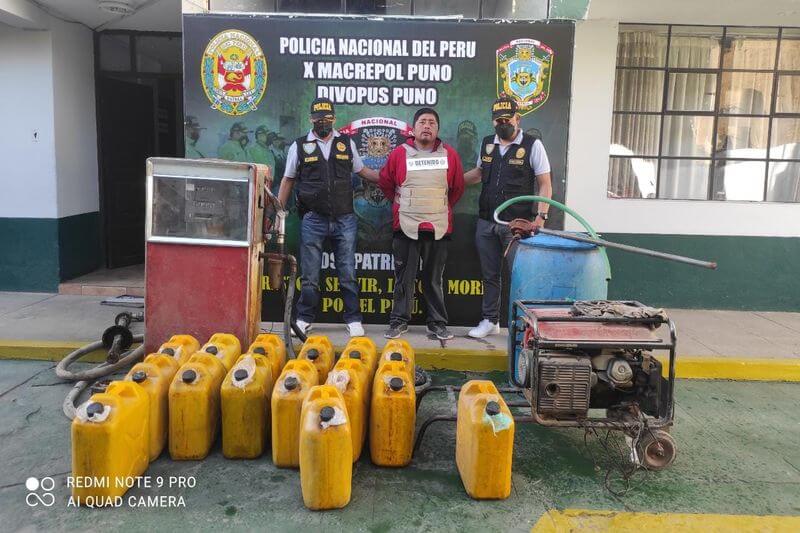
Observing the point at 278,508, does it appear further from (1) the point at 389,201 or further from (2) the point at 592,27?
(2) the point at 592,27

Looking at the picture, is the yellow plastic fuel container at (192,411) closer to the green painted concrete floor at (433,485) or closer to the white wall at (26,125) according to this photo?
the green painted concrete floor at (433,485)

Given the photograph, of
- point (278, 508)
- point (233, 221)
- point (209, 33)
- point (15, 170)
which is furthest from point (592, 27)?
point (15, 170)

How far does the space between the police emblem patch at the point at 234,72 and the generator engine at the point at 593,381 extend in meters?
3.86

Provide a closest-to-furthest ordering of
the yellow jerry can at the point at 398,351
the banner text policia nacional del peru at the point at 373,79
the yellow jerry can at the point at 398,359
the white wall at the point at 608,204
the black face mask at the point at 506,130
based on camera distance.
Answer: the yellow jerry can at the point at 398,359
the yellow jerry can at the point at 398,351
the black face mask at the point at 506,130
the banner text policia nacional del peru at the point at 373,79
the white wall at the point at 608,204

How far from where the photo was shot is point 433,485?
3650mm

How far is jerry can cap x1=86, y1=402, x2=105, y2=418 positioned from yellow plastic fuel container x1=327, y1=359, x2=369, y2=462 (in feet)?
3.90

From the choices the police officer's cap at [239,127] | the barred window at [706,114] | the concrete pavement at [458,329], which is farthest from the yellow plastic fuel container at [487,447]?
the barred window at [706,114]

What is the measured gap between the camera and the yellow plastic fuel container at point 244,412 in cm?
378

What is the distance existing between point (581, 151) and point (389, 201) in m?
2.40

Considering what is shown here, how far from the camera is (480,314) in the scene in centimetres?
654

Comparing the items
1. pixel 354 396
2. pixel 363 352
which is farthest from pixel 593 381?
pixel 363 352

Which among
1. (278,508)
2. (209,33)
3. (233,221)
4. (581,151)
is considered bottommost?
(278,508)

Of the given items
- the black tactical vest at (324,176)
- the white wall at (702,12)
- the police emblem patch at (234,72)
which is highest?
the white wall at (702,12)

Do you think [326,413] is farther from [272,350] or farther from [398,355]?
[272,350]
